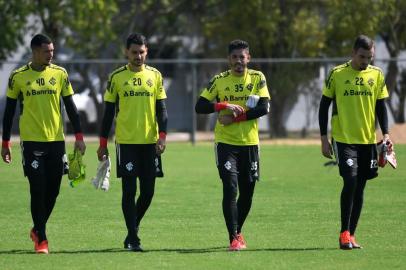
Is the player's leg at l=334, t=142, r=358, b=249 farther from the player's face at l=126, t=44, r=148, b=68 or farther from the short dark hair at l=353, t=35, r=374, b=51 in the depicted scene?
the player's face at l=126, t=44, r=148, b=68

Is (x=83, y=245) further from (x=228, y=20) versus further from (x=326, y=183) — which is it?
(x=228, y=20)

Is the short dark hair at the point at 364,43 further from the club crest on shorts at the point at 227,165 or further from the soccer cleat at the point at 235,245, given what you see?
the soccer cleat at the point at 235,245

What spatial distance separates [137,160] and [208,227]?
6.97ft

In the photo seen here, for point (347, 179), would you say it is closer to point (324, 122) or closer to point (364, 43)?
point (324, 122)

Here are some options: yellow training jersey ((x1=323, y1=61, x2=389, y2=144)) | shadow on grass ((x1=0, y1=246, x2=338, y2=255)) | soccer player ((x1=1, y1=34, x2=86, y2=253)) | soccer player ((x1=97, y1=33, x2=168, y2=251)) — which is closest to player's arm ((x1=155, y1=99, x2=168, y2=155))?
soccer player ((x1=97, y1=33, x2=168, y2=251))

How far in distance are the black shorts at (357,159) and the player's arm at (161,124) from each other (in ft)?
5.69

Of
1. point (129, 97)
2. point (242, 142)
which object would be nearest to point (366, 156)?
point (242, 142)

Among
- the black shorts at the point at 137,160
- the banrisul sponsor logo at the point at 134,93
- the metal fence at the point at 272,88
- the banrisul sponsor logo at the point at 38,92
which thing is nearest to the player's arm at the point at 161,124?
the black shorts at the point at 137,160

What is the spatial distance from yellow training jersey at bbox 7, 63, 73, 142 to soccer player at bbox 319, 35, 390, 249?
270 centimetres

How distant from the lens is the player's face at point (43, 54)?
10.6 m

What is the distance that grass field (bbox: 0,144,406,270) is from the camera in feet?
32.6

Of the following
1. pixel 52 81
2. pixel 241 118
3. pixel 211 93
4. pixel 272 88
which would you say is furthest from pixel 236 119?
pixel 272 88

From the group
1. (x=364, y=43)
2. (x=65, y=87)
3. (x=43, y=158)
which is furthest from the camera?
(x=65, y=87)

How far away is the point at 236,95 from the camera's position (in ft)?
35.8
